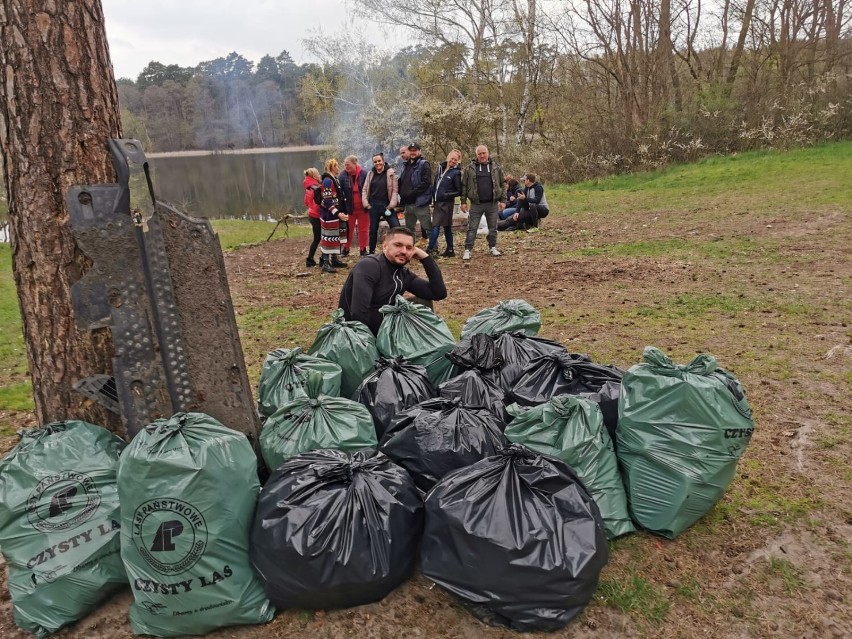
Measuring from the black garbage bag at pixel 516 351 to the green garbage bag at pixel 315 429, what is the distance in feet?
2.87

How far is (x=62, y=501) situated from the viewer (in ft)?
7.15

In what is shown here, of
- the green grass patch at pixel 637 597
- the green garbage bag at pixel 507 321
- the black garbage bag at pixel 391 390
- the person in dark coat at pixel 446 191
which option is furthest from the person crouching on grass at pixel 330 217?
the green grass patch at pixel 637 597

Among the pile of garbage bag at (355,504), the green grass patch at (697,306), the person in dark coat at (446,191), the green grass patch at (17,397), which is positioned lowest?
the green grass patch at (17,397)

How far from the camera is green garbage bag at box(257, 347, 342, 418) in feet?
10.2

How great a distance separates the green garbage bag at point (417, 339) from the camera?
3586mm

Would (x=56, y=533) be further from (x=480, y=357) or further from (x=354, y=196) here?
(x=354, y=196)

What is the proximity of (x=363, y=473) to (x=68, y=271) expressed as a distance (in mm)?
1452

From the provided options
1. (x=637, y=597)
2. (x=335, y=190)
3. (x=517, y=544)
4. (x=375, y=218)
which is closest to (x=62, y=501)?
(x=517, y=544)

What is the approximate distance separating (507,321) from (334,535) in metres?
2.20

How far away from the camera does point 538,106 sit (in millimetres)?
21922

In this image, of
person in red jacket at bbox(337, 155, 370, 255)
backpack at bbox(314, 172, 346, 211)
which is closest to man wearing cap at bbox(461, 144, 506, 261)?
person in red jacket at bbox(337, 155, 370, 255)

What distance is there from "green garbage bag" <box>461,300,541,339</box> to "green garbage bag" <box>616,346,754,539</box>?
132 centimetres

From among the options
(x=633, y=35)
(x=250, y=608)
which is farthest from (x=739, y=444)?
(x=633, y=35)

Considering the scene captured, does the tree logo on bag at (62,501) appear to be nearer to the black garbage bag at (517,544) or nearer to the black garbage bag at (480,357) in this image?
the black garbage bag at (517,544)
